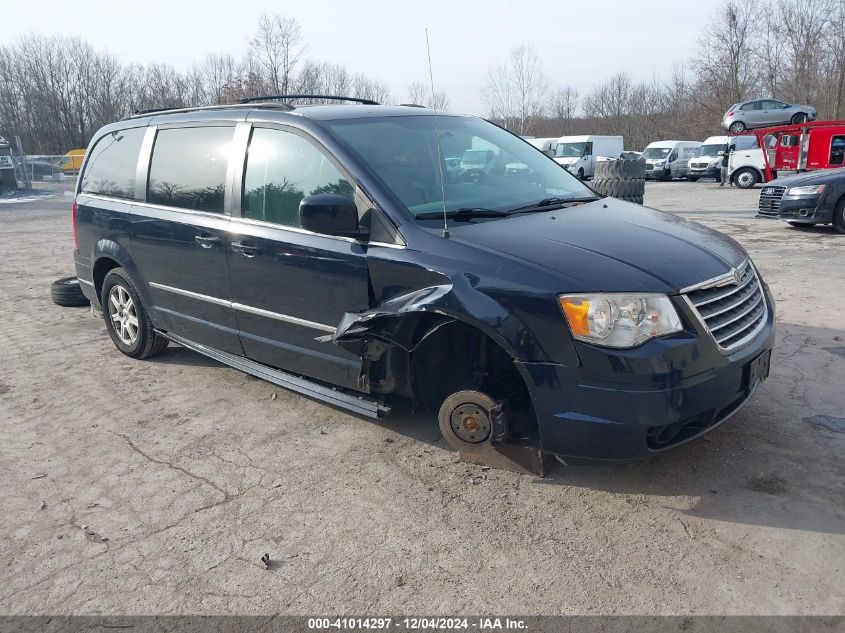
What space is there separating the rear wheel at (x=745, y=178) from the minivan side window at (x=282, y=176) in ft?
77.6

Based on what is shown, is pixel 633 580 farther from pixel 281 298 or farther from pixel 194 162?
pixel 194 162

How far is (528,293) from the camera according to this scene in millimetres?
3004

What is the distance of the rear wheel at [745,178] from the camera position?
78.4 ft

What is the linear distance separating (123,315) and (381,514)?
3.51 metres

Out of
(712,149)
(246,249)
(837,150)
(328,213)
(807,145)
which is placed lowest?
(246,249)

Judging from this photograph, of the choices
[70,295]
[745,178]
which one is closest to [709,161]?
[745,178]

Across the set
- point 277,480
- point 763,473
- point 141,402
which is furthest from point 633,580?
point 141,402

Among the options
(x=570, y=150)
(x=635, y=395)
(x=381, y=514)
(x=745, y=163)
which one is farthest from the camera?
(x=570, y=150)

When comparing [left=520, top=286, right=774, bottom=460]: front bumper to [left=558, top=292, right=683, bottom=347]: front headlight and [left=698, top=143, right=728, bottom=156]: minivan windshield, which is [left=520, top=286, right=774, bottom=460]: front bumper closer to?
Result: [left=558, top=292, right=683, bottom=347]: front headlight

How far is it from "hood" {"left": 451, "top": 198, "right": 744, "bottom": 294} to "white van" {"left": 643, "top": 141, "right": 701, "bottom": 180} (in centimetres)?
3095

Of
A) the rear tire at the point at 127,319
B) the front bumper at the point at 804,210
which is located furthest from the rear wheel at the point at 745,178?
the rear tire at the point at 127,319

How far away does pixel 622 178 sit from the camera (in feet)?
27.0

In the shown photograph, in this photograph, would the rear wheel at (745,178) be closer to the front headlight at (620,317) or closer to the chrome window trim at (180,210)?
the chrome window trim at (180,210)

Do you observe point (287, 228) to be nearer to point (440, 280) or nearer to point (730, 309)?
point (440, 280)
